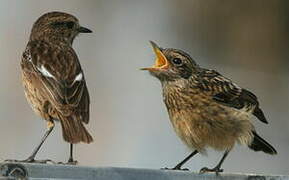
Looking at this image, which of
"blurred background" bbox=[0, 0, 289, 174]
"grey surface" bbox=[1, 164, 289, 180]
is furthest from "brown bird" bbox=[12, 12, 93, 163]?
"blurred background" bbox=[0, 0, 289, 174]

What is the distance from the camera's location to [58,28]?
890 centimetres

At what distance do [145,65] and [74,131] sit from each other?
4.15 metres

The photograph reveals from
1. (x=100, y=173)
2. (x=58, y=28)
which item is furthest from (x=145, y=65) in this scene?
(x=100, y=173)

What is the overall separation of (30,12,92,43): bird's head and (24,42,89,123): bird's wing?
0.49 meters

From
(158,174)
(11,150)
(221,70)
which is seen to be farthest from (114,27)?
(158,174)

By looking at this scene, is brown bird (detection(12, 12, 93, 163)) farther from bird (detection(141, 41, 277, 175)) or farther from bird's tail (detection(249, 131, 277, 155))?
bird's tail (detection(249, 131, 277, 155))

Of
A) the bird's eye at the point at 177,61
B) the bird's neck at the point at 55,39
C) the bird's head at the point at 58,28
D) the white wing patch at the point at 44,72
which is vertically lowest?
the white wing patch at the point at 44,72

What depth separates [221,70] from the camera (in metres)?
12.1

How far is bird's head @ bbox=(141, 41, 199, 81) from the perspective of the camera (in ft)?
27.0

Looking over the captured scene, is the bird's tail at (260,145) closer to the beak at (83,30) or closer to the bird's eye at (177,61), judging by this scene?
the bird's eye at (177,61)

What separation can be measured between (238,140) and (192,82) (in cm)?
62

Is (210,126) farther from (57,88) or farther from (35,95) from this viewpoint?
(35,95)

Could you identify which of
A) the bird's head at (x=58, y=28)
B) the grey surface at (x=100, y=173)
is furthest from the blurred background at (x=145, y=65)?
the grey surface at (x=100, y=173)

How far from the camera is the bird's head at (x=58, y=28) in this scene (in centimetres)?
882
